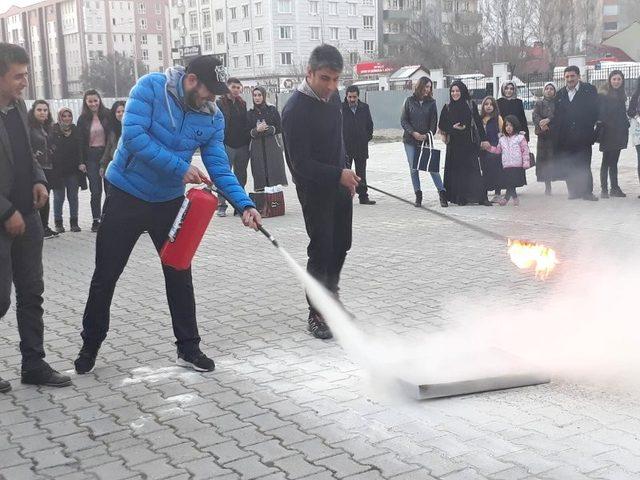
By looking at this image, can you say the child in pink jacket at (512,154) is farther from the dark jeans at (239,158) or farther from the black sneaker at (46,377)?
the black sneaker at (46,377)

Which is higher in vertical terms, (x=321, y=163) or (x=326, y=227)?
(x=321, y=163)

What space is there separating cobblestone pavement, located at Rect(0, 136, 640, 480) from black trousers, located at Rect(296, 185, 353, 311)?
518 millimetres

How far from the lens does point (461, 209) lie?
41.0 ft

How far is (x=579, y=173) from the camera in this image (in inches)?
507

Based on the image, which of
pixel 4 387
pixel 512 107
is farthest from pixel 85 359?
pixel 512 107

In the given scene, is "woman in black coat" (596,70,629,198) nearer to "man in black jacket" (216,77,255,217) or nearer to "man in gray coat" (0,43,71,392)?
"man in black jacket" (216,77,255,217)

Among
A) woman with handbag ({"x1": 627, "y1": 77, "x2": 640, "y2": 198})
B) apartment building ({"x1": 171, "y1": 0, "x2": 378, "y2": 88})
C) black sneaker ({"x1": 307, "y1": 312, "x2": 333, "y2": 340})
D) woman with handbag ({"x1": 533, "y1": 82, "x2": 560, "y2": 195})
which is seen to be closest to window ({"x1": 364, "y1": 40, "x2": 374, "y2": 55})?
apartment building ({"x1": 171, "y1": 0, "x2": 378, "y2": 88})

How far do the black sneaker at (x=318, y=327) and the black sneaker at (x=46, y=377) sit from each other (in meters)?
1.81

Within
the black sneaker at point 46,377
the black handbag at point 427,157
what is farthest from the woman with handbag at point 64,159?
the black sneaker at point 46,377

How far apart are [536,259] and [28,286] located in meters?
5.06

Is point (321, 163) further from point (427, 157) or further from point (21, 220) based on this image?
point (427, 157)

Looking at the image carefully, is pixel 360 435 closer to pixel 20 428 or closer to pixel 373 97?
pixel 20 428

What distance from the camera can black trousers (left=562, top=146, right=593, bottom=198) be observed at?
1277 cm

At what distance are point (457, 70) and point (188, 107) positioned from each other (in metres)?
62.5
